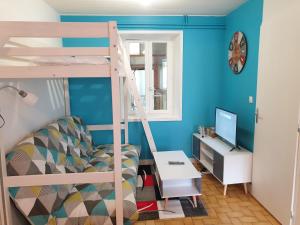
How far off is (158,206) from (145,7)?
2571 millimetres

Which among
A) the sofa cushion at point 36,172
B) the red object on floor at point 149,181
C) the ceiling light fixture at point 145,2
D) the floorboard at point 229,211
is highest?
Answer: the ceiling light fixture at point 145,2

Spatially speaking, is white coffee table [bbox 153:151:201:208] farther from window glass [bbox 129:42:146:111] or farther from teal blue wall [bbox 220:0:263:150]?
window glass [bbox 129:42:146:111]

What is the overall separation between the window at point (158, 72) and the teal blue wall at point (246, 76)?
830mm

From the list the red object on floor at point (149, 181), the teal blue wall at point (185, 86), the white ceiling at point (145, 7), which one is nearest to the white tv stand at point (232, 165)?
the red object on floor at point (149, 181)

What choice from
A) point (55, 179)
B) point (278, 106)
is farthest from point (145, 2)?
point (55, 179)

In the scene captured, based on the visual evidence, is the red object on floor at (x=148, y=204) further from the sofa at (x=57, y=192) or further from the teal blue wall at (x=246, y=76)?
the teal blue wall at (x=246, y=76)

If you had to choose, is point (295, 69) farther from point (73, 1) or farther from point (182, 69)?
point (73, 1)

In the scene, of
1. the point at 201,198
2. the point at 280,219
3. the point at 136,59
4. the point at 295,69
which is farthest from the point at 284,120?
the point at 136,59

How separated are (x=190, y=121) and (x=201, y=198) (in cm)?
138

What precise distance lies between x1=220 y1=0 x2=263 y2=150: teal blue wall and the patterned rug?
3.44 feet

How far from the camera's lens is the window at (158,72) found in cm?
376

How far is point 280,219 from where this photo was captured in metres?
2.26

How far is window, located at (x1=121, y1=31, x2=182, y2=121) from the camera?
3762 mm

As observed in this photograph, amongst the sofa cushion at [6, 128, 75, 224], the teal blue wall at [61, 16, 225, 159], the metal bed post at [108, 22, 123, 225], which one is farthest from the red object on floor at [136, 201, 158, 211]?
the teal blue wall at [61, 16, 225, 159]
